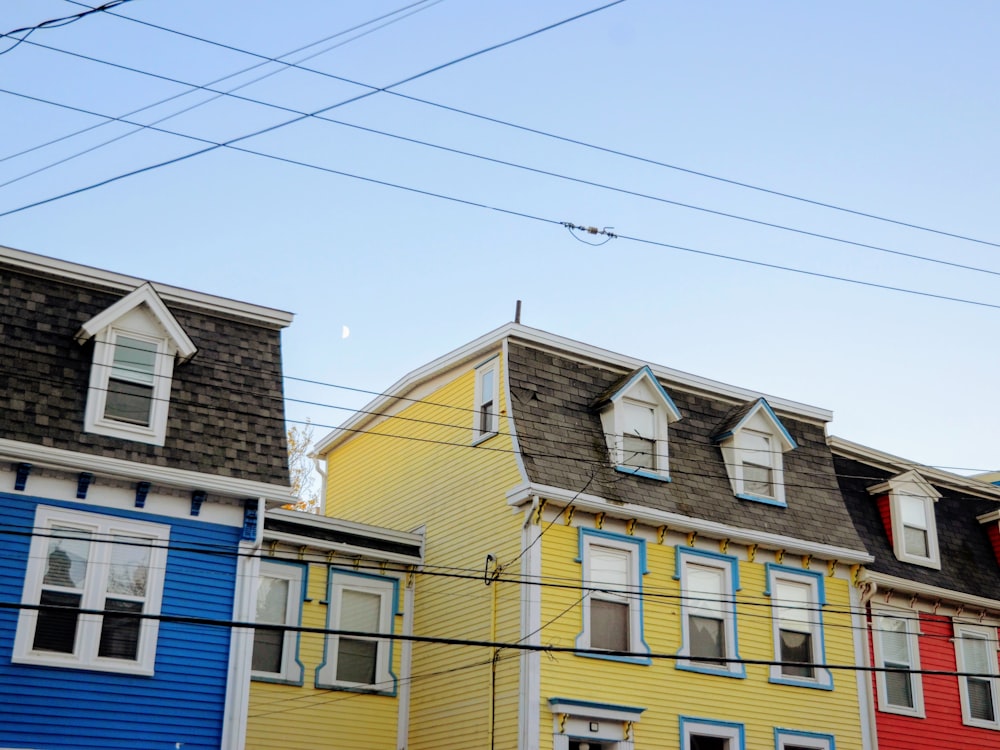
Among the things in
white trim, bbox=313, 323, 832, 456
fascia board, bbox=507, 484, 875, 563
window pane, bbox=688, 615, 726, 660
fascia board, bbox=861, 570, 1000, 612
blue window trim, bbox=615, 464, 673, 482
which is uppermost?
white trim, bbox=313, 323, 832, 456

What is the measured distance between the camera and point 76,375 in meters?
21.1

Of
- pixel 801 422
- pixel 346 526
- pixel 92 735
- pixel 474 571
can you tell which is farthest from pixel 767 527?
pixel 92 735

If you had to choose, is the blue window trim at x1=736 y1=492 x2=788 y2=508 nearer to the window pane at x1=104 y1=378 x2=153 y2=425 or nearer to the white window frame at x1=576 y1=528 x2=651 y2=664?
the white window frame at x1=576 y1=528 x2=651 y2=664

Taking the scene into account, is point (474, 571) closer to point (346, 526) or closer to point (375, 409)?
point (346, 526)

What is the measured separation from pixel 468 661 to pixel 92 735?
737 centimetres

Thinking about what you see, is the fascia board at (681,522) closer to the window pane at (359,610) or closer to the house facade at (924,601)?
the house facade at (924,601)

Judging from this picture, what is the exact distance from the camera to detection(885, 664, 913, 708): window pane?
27672mm

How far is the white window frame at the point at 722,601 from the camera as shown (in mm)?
24984

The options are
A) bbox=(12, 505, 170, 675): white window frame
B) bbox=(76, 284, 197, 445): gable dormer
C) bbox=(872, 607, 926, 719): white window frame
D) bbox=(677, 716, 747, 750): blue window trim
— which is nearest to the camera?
bbox=(12, 505, 170, 675): white window frame

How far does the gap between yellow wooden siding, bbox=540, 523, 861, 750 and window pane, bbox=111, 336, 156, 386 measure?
7600 millimetres

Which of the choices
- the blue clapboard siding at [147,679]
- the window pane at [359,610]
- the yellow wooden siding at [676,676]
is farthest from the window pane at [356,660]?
the blue clapboard siding at [147,679]

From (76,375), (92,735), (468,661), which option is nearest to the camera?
(92,735)

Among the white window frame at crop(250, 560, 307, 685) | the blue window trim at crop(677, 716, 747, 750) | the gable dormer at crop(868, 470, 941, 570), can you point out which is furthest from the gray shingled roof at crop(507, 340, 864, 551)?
the white window frame at crop(250, 560, 307, 685)

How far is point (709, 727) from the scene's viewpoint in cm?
2458
